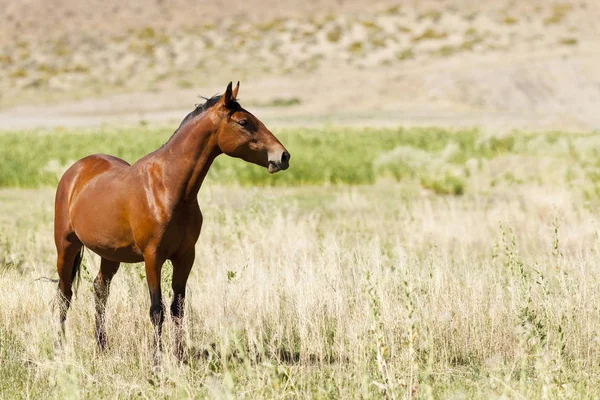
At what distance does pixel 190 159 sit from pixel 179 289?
1.00m

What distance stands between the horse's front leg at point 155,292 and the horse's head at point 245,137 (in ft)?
3.02

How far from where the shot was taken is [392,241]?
13.6 meters

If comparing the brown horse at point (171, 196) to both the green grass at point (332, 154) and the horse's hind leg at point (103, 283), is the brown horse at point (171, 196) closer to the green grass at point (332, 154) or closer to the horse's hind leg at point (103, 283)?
the horse's hind leg at point (103, 283)

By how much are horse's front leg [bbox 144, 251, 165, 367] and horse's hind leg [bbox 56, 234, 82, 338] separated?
121 centimetres

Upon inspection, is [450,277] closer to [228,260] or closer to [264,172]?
[228,260]

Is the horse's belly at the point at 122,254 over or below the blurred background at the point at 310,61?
over

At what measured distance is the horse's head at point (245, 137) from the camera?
6.55m

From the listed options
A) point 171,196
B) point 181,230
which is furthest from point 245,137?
point 181,230

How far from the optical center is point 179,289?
7.08 m

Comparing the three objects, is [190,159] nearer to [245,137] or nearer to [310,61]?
[245,137]

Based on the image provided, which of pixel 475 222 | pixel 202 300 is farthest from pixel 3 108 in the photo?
pixel 202 300

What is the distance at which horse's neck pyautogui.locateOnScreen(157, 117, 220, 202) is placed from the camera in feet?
22.2

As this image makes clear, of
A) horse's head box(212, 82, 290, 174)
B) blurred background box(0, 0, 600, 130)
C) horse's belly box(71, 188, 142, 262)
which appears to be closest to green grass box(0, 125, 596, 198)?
blurred background box(0, 0, 600, 130)

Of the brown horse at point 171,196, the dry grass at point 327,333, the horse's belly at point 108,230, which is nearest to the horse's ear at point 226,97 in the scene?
the brown horse at point 171,196
